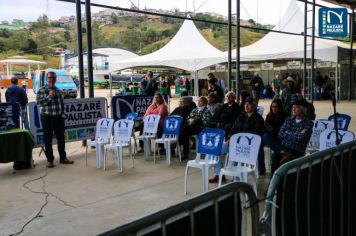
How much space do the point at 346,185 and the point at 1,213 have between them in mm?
4172

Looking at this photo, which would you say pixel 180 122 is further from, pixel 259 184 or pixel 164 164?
pixel 259 184

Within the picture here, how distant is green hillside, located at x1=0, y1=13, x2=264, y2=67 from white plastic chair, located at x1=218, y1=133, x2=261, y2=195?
126 ft

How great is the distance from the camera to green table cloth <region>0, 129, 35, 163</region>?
23.6 ft

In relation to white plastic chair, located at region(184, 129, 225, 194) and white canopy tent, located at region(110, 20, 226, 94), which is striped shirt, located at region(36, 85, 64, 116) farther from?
white canopy tent, located at region(110, 20, 226, 94)

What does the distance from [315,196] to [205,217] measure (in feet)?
3.69

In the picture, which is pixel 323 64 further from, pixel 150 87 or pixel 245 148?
pixel 245 148

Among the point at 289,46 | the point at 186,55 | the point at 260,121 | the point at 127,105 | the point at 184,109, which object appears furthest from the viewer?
the point at 186,55

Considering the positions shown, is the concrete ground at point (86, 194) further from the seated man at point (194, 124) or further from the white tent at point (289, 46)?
the white tent at point (289, 46)

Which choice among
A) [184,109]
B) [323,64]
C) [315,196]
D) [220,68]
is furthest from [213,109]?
[220,68]

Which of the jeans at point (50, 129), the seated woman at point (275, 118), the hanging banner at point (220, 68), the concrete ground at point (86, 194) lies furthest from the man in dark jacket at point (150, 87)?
the hanging banner at point (220, 68)

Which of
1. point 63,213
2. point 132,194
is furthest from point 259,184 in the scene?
point 63,213

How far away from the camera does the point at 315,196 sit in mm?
2814

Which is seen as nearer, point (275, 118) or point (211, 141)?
point (211, 141)

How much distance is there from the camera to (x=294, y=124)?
5766 mm
